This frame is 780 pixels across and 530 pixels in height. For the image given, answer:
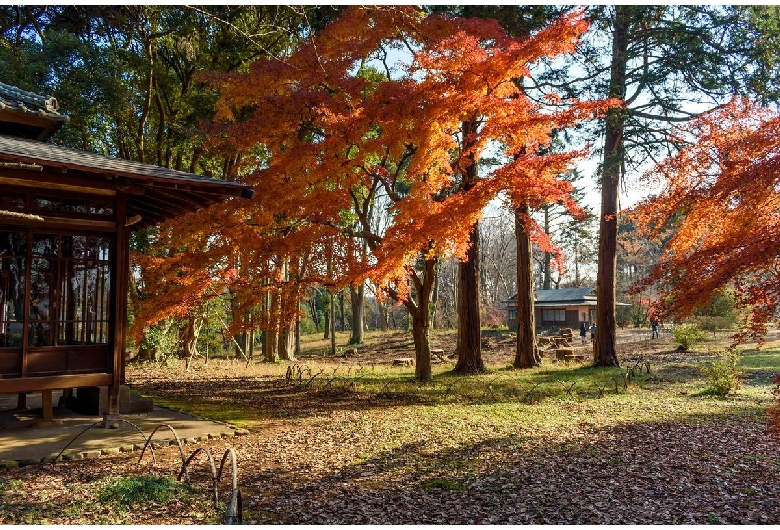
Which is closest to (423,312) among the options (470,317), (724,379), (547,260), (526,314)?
(470,317)

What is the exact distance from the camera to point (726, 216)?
7.22m

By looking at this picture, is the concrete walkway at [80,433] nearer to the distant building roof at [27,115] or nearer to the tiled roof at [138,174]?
the tiled roof at [138,174]

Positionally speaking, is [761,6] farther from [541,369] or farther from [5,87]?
[5,87]

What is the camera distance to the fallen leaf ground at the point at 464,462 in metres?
4.93

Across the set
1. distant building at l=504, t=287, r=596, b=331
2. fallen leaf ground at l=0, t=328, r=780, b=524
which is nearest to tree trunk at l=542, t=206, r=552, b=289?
distant building at l=504, t=287, r=596, b=331

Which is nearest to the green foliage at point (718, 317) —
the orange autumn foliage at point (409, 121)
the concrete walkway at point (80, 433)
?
the orange autumn foliage at point (409, 121)

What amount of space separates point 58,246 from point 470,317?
1048 centimetres

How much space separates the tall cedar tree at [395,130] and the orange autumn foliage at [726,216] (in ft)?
6.60

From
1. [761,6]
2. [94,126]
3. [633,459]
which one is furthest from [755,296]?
[94,126]

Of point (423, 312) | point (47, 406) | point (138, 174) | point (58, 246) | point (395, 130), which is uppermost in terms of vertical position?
point (395, 130)

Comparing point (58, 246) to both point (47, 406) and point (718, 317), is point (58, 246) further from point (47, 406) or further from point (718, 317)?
point (718, 317)

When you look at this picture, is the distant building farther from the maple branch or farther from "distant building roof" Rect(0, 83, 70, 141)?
"distant building roof" Rect(0, 83, 70, 141)

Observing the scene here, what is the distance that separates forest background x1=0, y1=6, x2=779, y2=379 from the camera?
9914 millimetres

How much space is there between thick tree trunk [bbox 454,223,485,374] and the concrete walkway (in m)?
8.23
